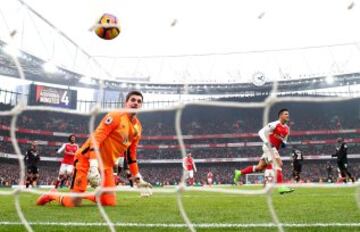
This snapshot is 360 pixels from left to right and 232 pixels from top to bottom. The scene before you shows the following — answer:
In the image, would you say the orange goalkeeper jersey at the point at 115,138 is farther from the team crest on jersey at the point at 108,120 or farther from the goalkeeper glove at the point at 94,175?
the goalkeeper glove at the point at 94,175

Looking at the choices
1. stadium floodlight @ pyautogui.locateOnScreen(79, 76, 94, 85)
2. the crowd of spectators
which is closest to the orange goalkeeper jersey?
stadium floodlight @ pyautogui.locateOnScreen(79, 76, 94, 85)

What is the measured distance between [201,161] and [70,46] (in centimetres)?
1503

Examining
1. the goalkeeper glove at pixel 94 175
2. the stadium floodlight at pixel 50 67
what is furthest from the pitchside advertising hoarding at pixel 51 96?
the goalkeeper glove at pixel 94 175

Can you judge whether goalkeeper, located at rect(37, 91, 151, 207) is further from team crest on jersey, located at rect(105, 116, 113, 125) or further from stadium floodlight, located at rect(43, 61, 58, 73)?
stadium floodlight, located at rect(43, 61, 58, 73)

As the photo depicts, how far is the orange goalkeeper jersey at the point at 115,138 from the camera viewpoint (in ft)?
19.7

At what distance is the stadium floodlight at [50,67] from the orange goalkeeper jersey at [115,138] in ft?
92.3

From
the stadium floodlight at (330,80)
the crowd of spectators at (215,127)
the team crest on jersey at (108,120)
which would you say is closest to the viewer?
the team crest on jersey at (108,120)

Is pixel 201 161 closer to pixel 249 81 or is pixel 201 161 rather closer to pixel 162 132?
pixel 162 132

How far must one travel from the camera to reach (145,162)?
41531mm

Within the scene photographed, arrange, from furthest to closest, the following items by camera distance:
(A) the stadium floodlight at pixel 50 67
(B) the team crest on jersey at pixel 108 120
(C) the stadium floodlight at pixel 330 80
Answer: (C) the stadium floodlight at pixel 330 80
(A) the stadium floodlight at pixel 50 67
(B) the team crest on jersey at pixel 108 120

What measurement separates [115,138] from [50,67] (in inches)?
1177

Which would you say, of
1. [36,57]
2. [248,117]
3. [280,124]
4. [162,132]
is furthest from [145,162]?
[280,124]

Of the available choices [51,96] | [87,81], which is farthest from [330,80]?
[51,96]

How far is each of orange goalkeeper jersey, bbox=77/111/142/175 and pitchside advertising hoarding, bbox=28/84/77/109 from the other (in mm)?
35231
